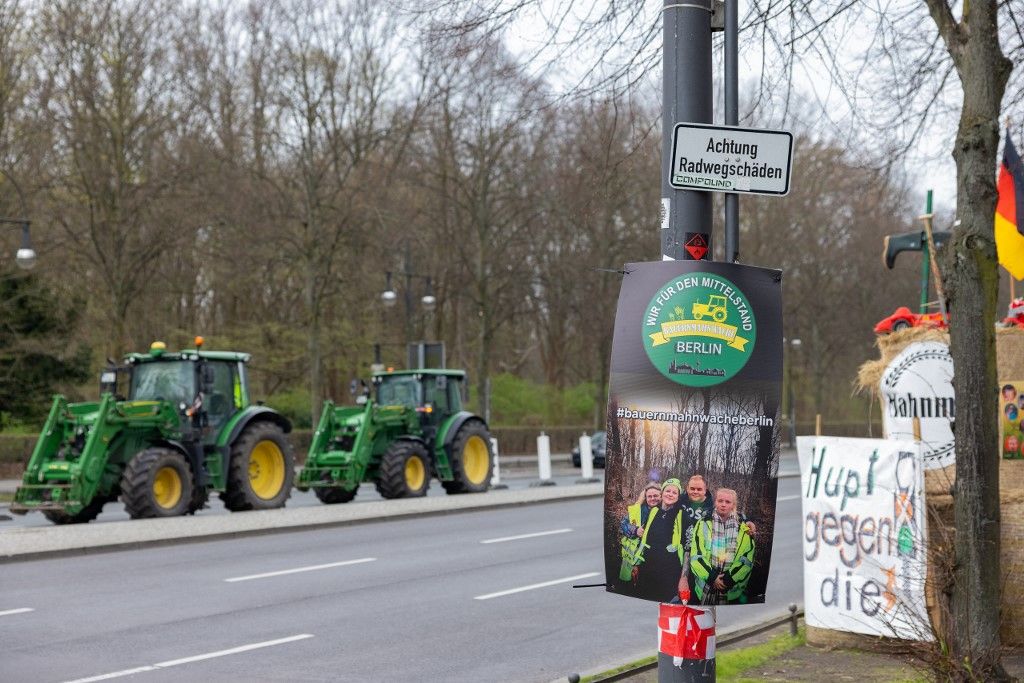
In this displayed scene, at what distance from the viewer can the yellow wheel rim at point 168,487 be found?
20.3m

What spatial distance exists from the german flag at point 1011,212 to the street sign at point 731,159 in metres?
5.73

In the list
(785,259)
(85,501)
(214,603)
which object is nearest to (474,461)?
(85,501)

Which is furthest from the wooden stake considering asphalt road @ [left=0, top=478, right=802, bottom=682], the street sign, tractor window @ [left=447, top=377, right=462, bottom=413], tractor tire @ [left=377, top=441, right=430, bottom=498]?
tractor window @ [left=447, top=377, right=462, bottom=413]

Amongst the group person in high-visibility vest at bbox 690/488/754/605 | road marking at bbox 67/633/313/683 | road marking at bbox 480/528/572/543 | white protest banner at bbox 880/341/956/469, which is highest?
white protest banner at bbox 880/341/956/469

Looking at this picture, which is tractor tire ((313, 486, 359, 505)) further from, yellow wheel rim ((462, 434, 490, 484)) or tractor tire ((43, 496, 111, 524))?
tractor tire ((43, 496, 111, 524))

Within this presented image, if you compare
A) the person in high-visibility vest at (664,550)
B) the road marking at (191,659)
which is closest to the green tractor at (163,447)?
the road marking at (191,659)

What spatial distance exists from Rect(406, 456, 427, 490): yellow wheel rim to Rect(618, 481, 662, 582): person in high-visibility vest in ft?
63.4

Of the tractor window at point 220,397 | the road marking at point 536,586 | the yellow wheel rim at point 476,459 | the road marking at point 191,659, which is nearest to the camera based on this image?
the road marking at point 191,659

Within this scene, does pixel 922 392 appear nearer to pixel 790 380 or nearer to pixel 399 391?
pixel 399 391

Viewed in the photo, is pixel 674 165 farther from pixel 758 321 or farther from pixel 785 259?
pixel 785 259

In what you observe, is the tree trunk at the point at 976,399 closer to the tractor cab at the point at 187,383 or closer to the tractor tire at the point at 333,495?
the tractor cab at the point at 187,383

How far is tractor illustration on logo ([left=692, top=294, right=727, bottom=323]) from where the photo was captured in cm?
564

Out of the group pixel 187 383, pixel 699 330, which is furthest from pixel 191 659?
pixel 187 383

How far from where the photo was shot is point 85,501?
19.2 metres
